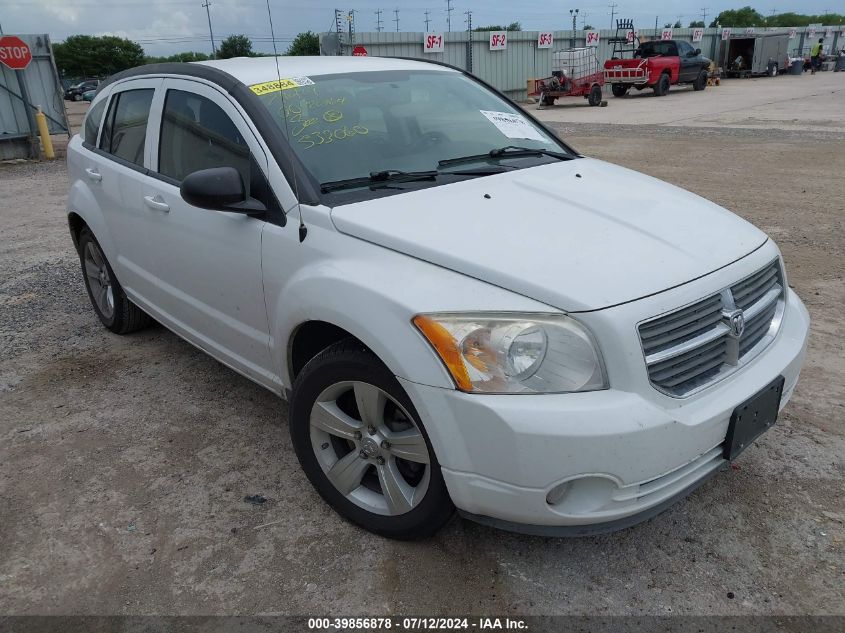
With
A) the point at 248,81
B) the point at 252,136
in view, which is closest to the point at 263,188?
the point at 252,136

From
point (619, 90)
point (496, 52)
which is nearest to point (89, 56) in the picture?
point (496, 52)

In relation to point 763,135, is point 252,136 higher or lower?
higher

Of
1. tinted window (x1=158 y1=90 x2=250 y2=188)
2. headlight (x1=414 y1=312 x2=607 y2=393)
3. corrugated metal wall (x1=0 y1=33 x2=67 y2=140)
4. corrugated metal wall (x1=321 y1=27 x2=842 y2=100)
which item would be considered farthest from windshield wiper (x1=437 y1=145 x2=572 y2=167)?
corrugated metal wall (x1=321 y1=27 x2=842 y2=100)

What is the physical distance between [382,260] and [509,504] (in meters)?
0.91

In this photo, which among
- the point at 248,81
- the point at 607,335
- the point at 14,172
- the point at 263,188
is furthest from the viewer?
the point at 14,172

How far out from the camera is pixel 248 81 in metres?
3.13

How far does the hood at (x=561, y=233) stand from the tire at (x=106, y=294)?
105 inches

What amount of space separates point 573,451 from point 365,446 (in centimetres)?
86

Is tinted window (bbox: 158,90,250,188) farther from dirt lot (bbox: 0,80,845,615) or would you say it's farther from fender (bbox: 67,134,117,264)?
dirt lot (bbox: 0,80,845,615)

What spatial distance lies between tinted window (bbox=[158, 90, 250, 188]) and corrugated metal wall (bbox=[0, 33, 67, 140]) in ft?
44.0

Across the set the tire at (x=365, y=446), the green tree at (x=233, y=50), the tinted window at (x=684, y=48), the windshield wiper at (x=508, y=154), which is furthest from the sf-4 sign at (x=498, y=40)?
the tire at (x=365, y=446)

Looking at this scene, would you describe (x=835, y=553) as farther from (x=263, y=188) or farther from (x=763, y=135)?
(x=763, y=135)

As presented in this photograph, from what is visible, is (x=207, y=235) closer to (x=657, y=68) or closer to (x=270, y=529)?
(x=270, y=529)

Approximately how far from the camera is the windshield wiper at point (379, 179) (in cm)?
280
